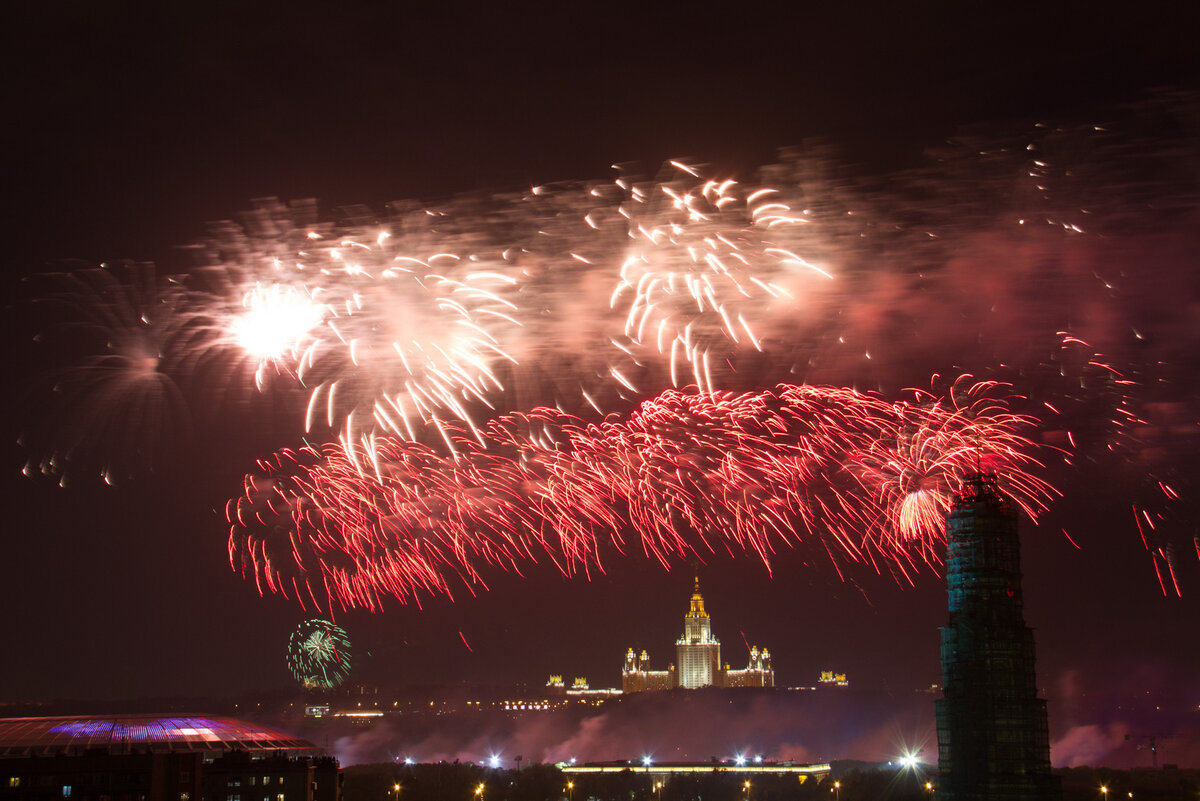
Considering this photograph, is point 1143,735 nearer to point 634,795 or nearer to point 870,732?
point 634,795

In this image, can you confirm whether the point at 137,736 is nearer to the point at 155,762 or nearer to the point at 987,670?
the point at 155,762

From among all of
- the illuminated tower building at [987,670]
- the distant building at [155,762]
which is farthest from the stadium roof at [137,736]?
the illuminated tower building at [987,670]

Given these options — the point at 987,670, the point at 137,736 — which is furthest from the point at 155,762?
the point at 987,670

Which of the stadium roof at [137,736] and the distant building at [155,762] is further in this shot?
the stadium roof at [137,736]

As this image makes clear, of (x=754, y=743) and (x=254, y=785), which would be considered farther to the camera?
(x=754, y=743)

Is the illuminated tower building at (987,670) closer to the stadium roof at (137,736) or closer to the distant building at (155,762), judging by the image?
the distant building at (155,762)

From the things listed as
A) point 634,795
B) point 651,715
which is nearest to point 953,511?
point 634,795
